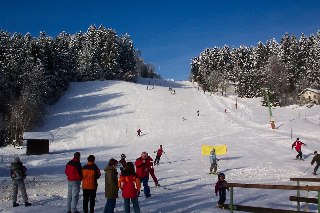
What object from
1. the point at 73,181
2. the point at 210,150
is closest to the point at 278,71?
the point at 210,150

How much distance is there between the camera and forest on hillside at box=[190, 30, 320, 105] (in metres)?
66.0

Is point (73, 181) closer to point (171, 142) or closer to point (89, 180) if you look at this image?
point (89, 180)

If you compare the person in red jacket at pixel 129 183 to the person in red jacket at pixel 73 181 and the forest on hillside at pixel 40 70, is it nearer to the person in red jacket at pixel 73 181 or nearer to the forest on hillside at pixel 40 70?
the person in red jacket at pixel 73 181

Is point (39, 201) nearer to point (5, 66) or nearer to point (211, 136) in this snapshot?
point (211, 136)

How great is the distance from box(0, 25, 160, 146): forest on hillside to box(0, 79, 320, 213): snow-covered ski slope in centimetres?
353

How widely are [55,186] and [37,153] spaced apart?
57.6 feet

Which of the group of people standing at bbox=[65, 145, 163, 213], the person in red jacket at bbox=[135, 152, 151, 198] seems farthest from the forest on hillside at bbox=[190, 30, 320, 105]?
the group of people standing at bbox=[65, 145, 163, 213]

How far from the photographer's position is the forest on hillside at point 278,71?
66000 millimetres

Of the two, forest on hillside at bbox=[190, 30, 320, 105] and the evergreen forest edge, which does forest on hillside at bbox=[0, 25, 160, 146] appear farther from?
forest on hillside at bbox=[190, 30, 320, 105]

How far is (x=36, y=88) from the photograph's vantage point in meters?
46.2

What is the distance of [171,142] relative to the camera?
32031 millimetres

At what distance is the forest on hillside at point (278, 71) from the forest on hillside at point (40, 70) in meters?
28.2

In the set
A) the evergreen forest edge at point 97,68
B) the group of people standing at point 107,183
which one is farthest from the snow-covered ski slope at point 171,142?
the evergreen forest edge at point 97,68

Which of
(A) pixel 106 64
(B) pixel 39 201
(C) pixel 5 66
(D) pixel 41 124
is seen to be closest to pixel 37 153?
(D) pixel 41 124
